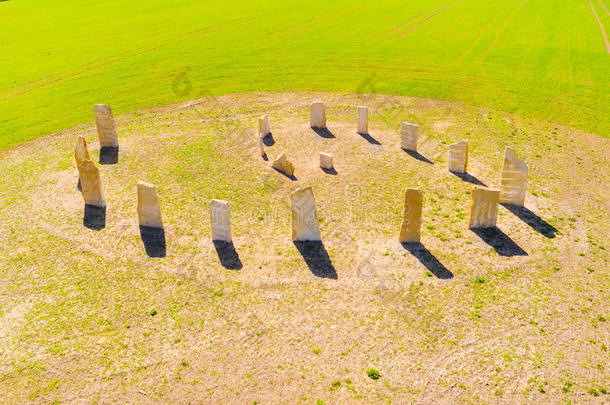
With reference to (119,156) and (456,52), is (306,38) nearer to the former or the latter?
(456,52)

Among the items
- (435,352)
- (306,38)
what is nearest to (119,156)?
(435,352)

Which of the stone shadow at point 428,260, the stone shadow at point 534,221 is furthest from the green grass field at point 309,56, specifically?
the stone shadow at point 428,260

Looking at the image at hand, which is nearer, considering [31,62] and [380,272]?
[380,272]

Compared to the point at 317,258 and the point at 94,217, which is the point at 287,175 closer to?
the point at 317,258

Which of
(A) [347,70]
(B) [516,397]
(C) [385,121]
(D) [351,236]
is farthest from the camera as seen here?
(A) [347,70]

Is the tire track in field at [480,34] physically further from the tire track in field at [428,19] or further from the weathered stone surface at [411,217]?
the weathered stone surface at [411,217]

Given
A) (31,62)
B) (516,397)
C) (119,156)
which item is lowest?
(516,397)

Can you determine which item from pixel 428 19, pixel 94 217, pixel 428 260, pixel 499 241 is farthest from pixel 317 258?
pixel 428 19
